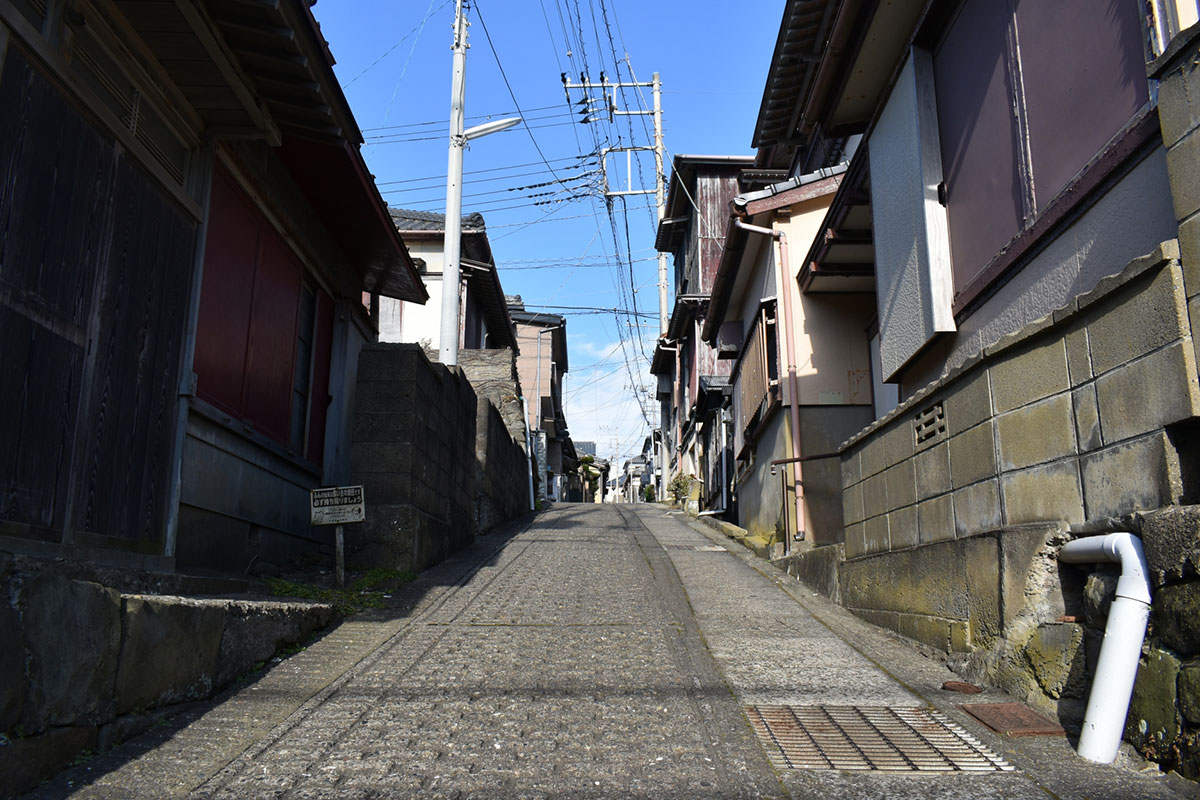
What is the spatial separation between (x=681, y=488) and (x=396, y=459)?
769 inches

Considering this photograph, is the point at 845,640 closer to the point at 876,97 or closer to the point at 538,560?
the point at 538,560

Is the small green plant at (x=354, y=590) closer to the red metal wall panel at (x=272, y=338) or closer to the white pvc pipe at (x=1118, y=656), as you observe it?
the red metal wall panel at (x=272, y=338)

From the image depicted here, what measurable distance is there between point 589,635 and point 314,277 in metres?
5.18

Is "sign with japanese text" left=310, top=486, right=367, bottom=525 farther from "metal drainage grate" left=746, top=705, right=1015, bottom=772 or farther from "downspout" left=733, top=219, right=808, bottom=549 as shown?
"downspout" left=733, top=219, right=808, bottom=549

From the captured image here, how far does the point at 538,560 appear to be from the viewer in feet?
33.0

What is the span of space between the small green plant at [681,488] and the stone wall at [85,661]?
2082cm

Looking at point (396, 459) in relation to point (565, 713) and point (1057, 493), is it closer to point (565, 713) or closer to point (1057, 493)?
point (565, 713)

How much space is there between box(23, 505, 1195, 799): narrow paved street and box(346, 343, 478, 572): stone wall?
28.4 inches

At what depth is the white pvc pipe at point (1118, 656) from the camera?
3453mm

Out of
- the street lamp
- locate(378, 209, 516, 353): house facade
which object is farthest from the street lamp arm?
locate(378, 209, 516, 353): house facade

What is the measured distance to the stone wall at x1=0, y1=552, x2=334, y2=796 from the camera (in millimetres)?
3064

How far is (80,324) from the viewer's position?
468 cm

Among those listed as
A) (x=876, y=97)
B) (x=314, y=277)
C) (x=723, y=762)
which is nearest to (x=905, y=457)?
(x=723, y=762)

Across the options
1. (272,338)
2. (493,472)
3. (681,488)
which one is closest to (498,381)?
(493,472)
